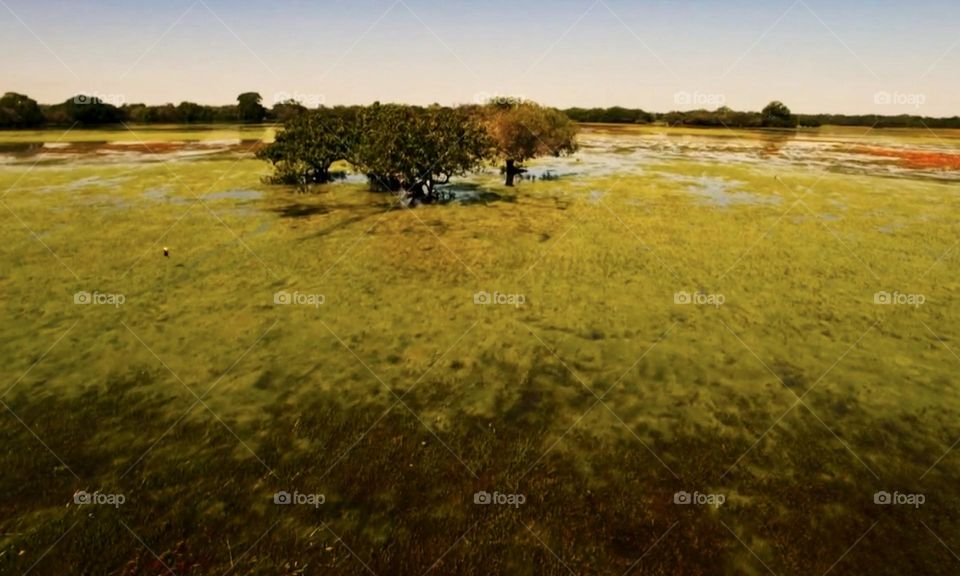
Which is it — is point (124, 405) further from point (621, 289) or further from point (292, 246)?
point (621, 289)

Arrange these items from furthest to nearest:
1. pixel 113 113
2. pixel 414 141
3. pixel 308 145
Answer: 1. pixel 113 113
2. pixel 308 145
3. pixel 414 141

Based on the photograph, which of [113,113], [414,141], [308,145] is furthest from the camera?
[113,113]

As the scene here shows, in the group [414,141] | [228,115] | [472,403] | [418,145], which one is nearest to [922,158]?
[418,145]

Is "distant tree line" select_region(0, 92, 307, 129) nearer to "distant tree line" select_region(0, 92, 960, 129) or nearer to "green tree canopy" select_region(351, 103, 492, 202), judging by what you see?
"distant tree line" select_region(0, 92, 960, 129)

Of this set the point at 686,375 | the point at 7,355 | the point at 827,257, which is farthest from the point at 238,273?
the point at 827,257

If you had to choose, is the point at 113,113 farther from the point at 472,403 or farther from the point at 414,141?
the point at 472,403

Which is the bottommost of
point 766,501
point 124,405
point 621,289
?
point 766,501

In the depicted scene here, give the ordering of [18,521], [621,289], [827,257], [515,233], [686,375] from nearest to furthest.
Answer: [18,521] < [686,375] < [621,289] < [827,257] < [515,233]
